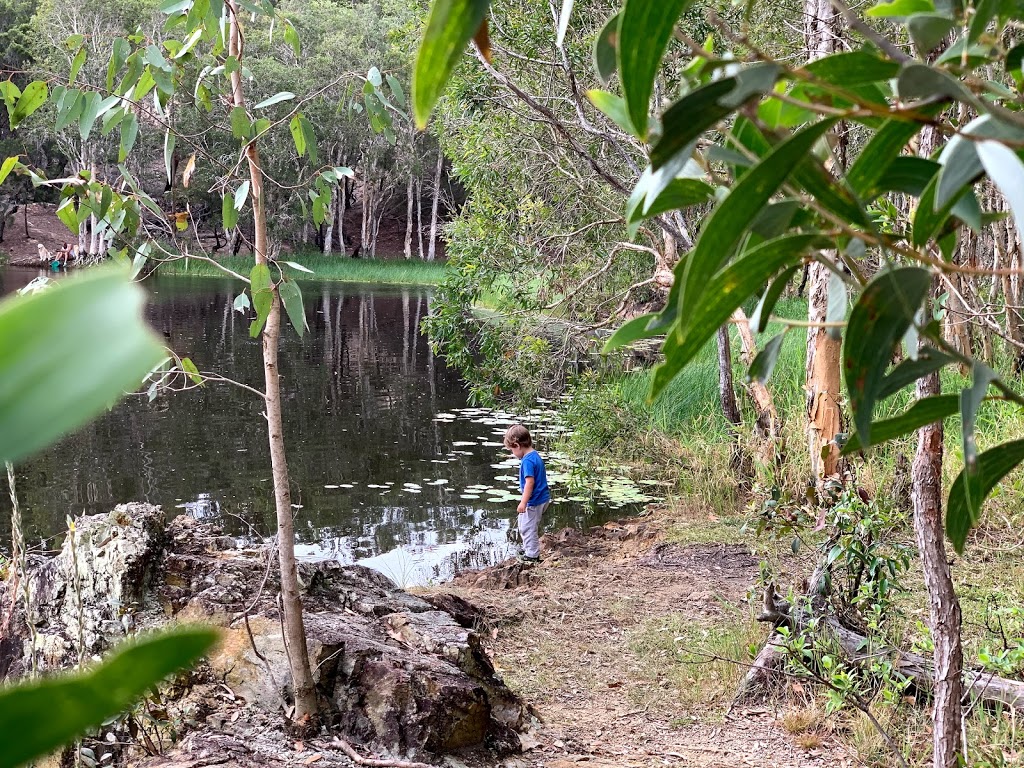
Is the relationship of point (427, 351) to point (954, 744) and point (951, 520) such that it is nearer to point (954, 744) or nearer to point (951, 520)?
point (954, 744)

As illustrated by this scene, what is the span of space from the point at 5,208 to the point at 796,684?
42062 mm

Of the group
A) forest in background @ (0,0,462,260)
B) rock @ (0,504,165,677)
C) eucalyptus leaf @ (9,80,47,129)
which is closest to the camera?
eucalyptus leaf @ (9,80,47,129)

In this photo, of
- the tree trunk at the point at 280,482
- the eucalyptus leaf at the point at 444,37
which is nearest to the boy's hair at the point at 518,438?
the tree trunk at the point at 280,482

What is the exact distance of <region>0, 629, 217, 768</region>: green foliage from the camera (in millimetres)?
258

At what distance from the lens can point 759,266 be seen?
0.62 metres

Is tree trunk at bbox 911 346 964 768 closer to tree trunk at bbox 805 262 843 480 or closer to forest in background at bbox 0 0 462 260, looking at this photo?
tree trunk at bbox 805 262 843 480

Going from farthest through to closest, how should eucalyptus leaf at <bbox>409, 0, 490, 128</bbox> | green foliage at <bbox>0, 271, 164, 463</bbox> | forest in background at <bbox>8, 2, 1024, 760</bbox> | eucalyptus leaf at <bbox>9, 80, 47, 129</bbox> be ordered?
1. forest in background at <bbox>8, 2, 1024, 760</bbox>
2. eucalyptus leaf at <bbox>9, 80, 47, 129</bbox>
3. eucalyptus leaf at <bbox>409, 0, 490, 128</bbox>
4. green foliage at <bbox>0, 271, 164, 463</bbox>

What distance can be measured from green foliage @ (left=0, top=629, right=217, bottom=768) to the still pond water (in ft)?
18.7

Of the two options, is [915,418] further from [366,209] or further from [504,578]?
[366,209]

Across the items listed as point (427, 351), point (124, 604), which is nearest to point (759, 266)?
point (124, 604)

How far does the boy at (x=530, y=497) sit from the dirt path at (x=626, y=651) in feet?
0.64

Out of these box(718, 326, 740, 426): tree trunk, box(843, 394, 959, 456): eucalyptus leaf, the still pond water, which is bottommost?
the still pond water

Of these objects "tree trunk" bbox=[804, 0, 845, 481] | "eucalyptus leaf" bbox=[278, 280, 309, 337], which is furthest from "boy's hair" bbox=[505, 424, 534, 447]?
"eucalyptus leaf" bbox=[278, 280, 309, 337]

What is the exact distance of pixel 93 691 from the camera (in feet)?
0.86
